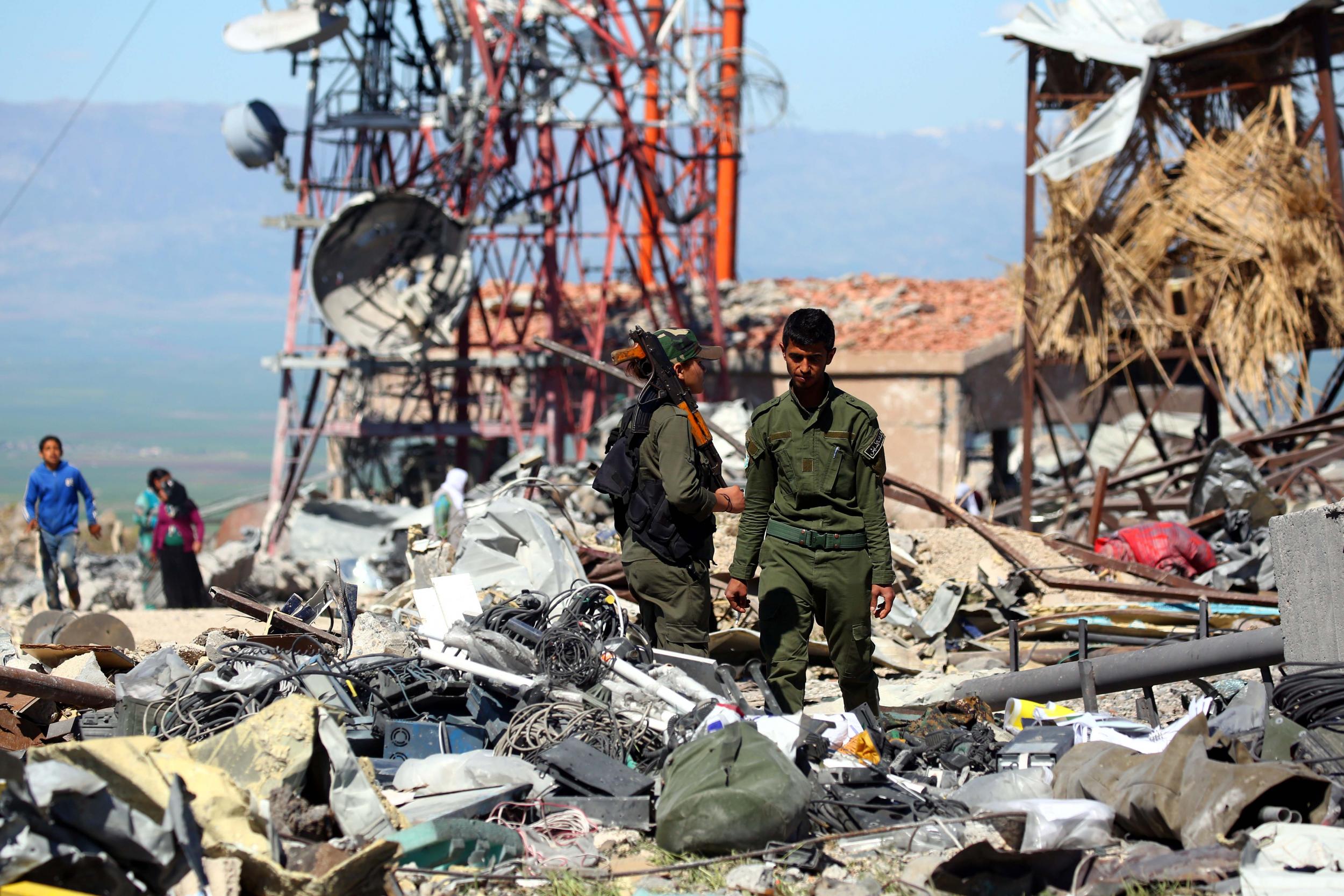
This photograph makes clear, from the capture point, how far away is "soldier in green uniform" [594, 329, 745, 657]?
5.85 m

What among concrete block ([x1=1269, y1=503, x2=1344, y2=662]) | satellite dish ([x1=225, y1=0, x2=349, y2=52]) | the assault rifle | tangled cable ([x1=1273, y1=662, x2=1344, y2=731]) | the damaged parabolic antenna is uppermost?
satellite dish ([x1=225, y1=0, x2=349, y2=52])

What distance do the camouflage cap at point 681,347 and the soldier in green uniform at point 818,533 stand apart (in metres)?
0.53

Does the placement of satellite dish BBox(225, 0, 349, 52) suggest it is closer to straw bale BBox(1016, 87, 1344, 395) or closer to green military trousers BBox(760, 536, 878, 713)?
straw bale BBox(1016, 87, 1344, 395)

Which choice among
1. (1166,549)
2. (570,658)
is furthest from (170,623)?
(1166,549)

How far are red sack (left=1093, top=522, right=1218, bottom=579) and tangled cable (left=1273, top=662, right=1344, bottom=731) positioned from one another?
4.45m

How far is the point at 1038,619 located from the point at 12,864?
6.28 m

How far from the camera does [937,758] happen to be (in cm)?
529

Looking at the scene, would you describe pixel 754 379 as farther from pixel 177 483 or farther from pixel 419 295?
pixel 177 483

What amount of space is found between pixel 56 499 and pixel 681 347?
27.0 ft

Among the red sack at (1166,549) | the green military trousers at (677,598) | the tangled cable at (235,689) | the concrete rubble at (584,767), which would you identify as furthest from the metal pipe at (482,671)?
the red sack at (1166,549)

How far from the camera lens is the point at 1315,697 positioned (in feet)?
16.3

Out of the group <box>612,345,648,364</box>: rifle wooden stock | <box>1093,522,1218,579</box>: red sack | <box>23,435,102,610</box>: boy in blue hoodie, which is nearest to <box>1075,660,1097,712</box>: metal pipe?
<box>612,345,648,364</box>: rifle wooden stock

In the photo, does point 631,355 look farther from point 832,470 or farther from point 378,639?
point 378,639

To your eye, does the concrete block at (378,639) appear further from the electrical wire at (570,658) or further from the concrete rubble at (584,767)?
the electrical wire at (570,658)
